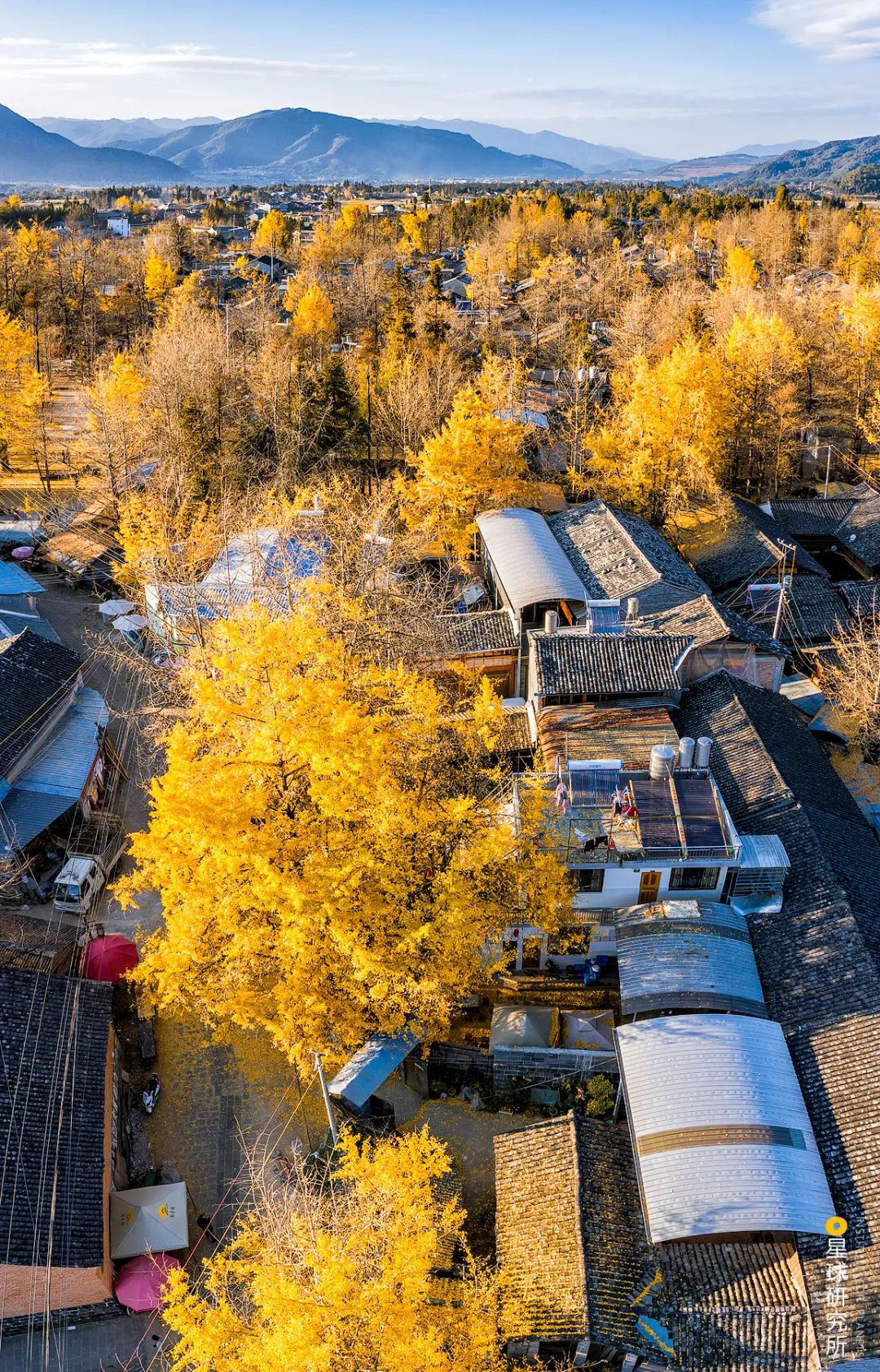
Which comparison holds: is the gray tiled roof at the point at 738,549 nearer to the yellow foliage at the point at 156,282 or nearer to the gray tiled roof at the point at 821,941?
the gray tiled roof at the point at 821,941

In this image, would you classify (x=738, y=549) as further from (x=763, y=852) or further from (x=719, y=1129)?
(x=719, y=1129)

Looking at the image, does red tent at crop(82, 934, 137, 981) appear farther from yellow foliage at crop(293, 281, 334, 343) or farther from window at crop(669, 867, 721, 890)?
yellow foliage at crop(293, 281, 334, 343)

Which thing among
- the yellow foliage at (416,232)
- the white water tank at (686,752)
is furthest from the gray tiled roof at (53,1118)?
the yellow foliage at (416,232)

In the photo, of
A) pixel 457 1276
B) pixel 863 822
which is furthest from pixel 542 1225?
pixel 863 822

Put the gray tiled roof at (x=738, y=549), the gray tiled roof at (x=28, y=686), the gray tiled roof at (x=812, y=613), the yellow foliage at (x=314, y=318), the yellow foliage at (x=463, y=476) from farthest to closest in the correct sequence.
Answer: the yellow foliage at (x=314, y=318) → the gray tiled roof at (x=738, y=549) → the yellow foliage at (x=463, y=476) → the gray tiled roof at (x=812, y=613) → the gray tiled roof at (x=28, y=686)

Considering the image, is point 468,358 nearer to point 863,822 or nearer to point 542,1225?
point 863,822

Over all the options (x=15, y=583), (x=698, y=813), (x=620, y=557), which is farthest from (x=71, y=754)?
(x=620, y=557)

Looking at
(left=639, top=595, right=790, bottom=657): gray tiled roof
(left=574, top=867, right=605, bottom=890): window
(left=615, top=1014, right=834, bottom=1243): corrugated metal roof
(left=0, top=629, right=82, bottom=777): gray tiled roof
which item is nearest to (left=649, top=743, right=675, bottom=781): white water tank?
(left=574, top=867, right=605, bottom=890): window
